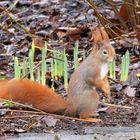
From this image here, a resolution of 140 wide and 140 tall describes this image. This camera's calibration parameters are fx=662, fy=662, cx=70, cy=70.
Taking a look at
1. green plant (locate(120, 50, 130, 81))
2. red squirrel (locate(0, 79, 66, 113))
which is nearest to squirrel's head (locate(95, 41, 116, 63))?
green plant (locate(120, 50, 130, 81))

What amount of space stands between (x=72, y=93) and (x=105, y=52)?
1.16 ft

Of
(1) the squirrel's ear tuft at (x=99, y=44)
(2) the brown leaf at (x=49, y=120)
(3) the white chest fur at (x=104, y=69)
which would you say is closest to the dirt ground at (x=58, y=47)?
(2) the brown leaf at (x=49, y=120)

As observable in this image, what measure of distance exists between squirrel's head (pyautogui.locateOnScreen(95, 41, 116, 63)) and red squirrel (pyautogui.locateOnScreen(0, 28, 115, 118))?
0.11 feet

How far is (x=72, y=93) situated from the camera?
401cm

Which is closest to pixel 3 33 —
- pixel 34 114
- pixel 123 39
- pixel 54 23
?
pixel 54 23

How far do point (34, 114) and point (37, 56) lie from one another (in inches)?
59.7

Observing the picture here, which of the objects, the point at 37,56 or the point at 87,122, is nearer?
the point at 87,122

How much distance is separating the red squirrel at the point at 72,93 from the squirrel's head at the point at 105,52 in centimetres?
3

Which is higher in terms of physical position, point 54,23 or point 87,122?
point 54,23

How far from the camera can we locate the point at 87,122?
3.98 metres

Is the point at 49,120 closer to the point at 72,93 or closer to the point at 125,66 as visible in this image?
the point at 72,93

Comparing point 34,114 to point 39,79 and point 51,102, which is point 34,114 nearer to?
point 51,102

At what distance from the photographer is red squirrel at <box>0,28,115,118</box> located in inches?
155

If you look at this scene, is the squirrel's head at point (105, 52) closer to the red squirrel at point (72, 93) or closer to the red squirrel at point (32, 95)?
the red squirrel at point (72, 93)
